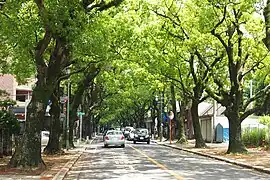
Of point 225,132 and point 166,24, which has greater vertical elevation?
point 166,24

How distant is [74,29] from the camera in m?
16.4

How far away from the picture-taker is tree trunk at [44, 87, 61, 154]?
28359 mm

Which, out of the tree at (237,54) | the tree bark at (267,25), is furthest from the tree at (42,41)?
the tree at (237,54)

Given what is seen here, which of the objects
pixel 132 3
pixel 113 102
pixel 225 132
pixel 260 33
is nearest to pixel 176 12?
pixel 132 3

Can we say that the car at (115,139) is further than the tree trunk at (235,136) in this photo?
Yes

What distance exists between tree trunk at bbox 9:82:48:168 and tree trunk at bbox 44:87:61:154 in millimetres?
9694

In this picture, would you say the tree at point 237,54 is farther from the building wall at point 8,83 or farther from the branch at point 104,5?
the building wall at point 8,83

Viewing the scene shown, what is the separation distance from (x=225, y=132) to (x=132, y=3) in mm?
25793

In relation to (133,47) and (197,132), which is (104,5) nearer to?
(133,47)

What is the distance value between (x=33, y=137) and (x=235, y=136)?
16.1 m

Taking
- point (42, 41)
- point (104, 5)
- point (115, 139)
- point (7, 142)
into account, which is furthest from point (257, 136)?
point (42, 41)

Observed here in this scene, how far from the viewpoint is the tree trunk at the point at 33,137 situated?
17.8 meters

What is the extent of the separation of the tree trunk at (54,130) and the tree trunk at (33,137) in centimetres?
969

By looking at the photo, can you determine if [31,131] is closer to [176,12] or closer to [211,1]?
[211,1]
